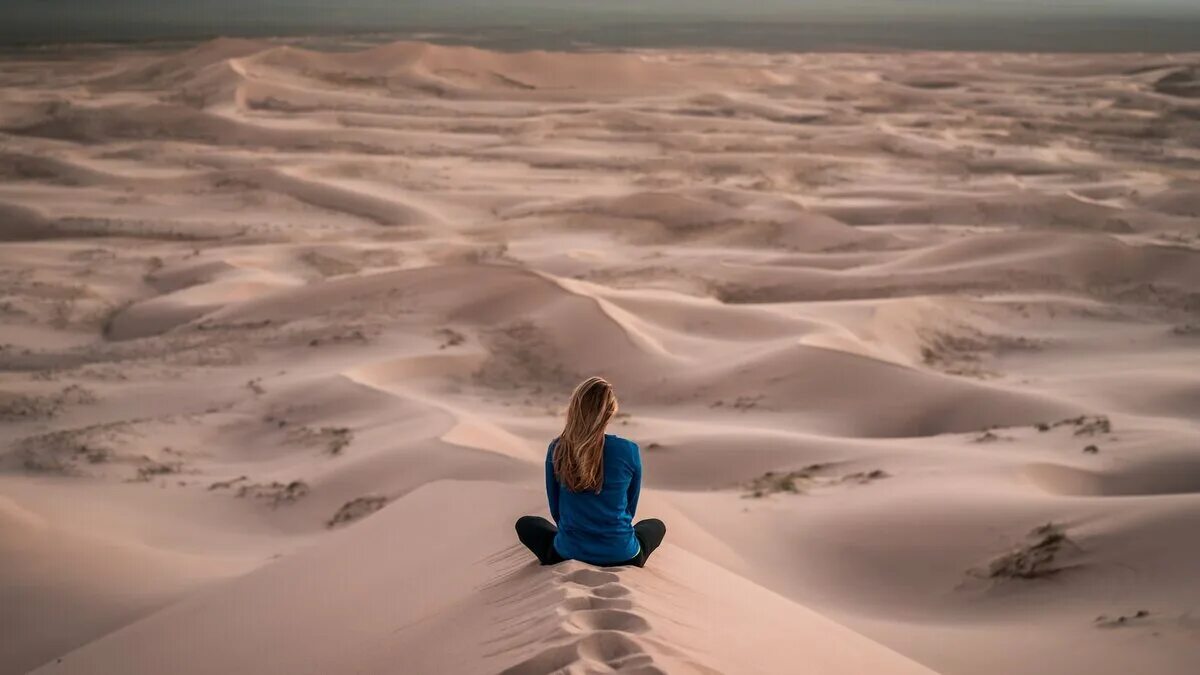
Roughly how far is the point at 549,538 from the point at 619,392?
5123mm

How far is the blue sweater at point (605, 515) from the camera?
3535 mm

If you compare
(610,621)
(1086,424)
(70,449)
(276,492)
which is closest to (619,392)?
(276,492)

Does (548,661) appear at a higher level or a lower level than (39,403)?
higher

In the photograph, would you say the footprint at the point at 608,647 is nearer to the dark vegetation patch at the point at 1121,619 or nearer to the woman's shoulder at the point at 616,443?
the woman's shoulder at the point at 616,443

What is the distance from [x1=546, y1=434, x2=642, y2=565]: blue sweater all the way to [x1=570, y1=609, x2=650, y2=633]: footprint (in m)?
0.55

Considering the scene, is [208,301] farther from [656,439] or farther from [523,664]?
[523,664]

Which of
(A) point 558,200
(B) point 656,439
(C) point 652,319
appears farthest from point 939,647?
(A) point 558,200

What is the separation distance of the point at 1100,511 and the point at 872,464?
62.4 inches

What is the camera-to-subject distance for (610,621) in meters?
2.96

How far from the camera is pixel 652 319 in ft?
34.0

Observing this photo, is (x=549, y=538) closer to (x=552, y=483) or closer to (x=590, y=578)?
(x=552, y=483)

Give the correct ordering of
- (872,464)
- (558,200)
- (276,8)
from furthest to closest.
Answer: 1. (276,8)
2. (558,200)
3. (872,464)

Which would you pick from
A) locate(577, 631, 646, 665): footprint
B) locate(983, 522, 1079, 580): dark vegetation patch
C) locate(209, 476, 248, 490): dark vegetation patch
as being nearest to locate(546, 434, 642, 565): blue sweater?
locate(577, 631, 646, 665): footprint

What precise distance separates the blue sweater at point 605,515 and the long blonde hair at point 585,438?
0.13 feet
